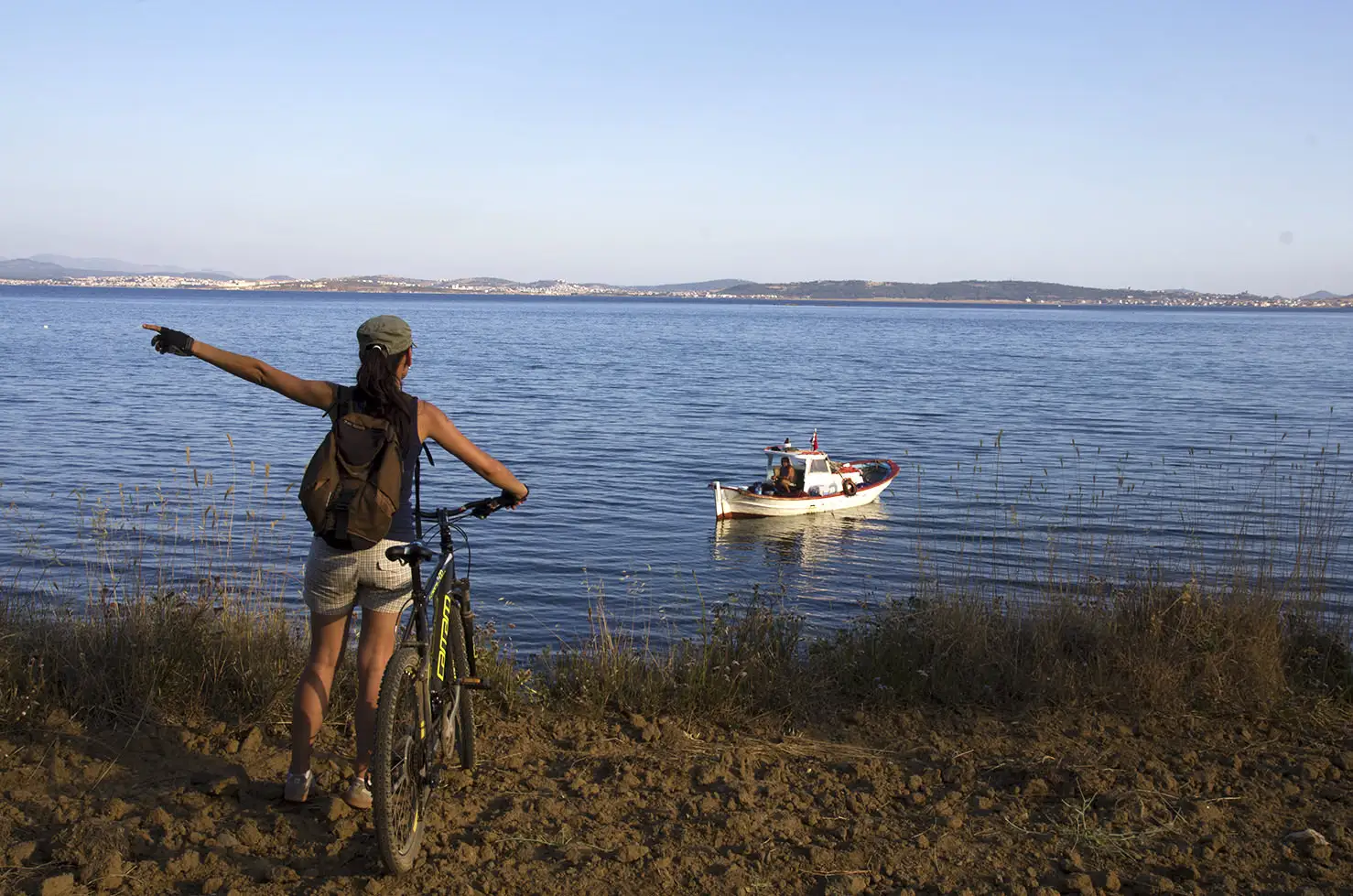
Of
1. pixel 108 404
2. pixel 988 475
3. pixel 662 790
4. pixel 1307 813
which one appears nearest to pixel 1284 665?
pixel 1307 813

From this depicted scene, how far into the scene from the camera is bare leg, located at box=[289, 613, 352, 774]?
4.72 meters

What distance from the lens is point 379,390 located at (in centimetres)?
443

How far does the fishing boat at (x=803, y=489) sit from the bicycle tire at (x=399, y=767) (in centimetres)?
2142

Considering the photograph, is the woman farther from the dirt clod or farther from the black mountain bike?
the dirt clod

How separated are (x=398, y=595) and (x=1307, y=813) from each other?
4.21 metres

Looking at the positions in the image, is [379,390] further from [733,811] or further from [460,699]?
[733,811]

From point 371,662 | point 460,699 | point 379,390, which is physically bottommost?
point 460,699

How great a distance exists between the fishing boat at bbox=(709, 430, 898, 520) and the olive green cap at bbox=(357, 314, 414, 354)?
21.4m

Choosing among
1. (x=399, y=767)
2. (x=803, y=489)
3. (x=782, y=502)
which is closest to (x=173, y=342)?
(x=399, y=767)

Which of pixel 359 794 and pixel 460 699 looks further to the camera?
pixel 460 699

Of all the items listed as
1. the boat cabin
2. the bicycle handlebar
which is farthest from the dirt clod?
the boat cabin

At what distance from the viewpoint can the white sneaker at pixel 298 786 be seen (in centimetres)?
489

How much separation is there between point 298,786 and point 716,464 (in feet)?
93.5

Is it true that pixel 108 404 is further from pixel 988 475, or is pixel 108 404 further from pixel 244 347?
pixel 244 347
